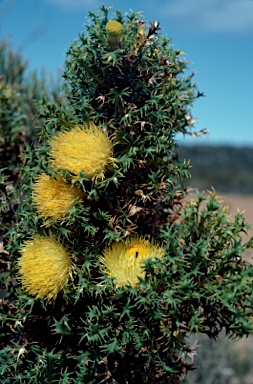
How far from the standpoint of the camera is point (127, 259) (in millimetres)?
1834

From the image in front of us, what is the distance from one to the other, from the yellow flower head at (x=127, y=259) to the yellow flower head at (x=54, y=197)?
0.66ft

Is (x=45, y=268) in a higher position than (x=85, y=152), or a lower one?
lower

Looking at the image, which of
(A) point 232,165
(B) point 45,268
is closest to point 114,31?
(B) point 45,268

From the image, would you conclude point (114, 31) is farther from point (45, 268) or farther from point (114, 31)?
point (45, 268)

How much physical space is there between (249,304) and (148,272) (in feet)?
1.27

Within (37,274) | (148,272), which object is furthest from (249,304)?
(37,274)

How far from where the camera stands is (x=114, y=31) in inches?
72.9

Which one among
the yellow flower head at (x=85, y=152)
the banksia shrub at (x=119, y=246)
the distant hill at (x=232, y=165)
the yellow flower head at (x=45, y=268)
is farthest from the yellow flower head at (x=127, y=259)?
the distant hill at (x=232, y=165)

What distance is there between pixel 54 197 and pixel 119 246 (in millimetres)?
281

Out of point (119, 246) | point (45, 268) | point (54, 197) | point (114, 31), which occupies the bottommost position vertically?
point (45, 268)

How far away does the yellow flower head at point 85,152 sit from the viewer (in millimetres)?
1854

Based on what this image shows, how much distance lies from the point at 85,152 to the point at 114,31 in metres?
0.42

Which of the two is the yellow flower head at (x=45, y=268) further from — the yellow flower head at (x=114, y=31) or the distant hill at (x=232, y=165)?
the distant hill at (x=232, y=165)

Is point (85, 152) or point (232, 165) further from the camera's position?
point (232, 165)
